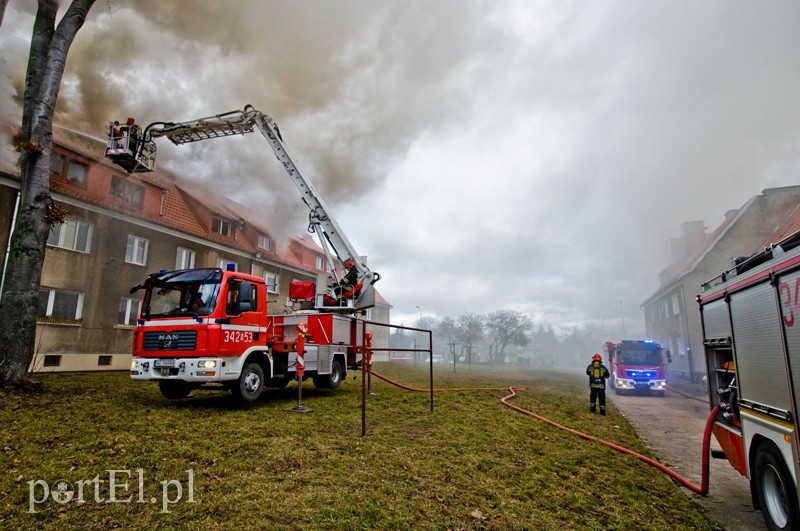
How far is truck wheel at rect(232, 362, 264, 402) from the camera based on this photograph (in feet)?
27.5

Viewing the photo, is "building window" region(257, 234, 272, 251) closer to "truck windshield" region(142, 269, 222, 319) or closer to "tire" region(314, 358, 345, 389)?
"tire" region(314, 358, 345, 389)

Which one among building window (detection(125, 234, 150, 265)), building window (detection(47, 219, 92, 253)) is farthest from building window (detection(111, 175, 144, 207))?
building window (detection(47, 219, 92, 253))

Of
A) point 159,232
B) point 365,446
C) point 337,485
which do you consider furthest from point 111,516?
point 159,232

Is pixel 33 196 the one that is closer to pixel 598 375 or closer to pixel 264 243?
pixel 598 375

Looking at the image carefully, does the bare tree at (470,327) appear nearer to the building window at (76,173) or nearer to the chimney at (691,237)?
the chimney at (691,237)

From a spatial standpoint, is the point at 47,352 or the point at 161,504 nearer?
the point at 161,504

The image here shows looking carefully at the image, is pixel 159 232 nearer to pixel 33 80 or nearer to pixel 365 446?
pixel 33 80

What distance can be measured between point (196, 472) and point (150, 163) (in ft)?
Answer: 32.0

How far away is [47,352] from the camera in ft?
44.8

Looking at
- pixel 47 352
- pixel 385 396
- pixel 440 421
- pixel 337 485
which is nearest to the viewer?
pixel 337 485

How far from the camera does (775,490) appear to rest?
4.07 metres

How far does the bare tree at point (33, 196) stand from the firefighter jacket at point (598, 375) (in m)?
13.2

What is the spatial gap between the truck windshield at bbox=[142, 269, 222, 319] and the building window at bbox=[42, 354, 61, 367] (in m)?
8.42

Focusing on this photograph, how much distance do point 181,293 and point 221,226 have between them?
50.9 ft
